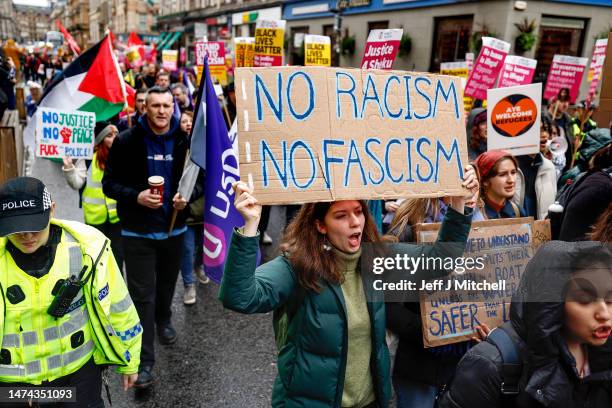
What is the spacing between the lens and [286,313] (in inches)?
84.1

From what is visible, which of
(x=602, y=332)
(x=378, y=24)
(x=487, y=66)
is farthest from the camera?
(x=378, y=24)

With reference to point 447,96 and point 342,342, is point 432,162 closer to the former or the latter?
point 447,96

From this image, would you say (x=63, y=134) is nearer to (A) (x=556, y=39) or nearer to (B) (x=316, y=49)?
(B) (x=316, y=49)

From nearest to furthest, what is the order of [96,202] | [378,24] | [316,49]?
[96,202] < [316,49] < [378,24]

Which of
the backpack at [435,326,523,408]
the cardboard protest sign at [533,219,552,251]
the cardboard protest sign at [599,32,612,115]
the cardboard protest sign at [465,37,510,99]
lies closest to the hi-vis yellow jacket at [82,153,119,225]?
the cardboard protest sign at [533,219,552,251]

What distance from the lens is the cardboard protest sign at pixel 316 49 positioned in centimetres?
704

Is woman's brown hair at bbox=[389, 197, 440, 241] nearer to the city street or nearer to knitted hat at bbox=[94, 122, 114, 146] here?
the city street

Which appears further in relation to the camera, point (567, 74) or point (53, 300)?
point (567, 74)

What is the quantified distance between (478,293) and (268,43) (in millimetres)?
5596

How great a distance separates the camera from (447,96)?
229cm

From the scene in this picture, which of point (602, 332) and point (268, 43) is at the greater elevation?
point (268, 43)

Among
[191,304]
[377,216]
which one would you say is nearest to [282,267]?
[377,216]

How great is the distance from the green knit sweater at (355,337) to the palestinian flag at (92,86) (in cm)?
367

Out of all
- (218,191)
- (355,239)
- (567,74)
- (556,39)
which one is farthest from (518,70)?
(556,39)
